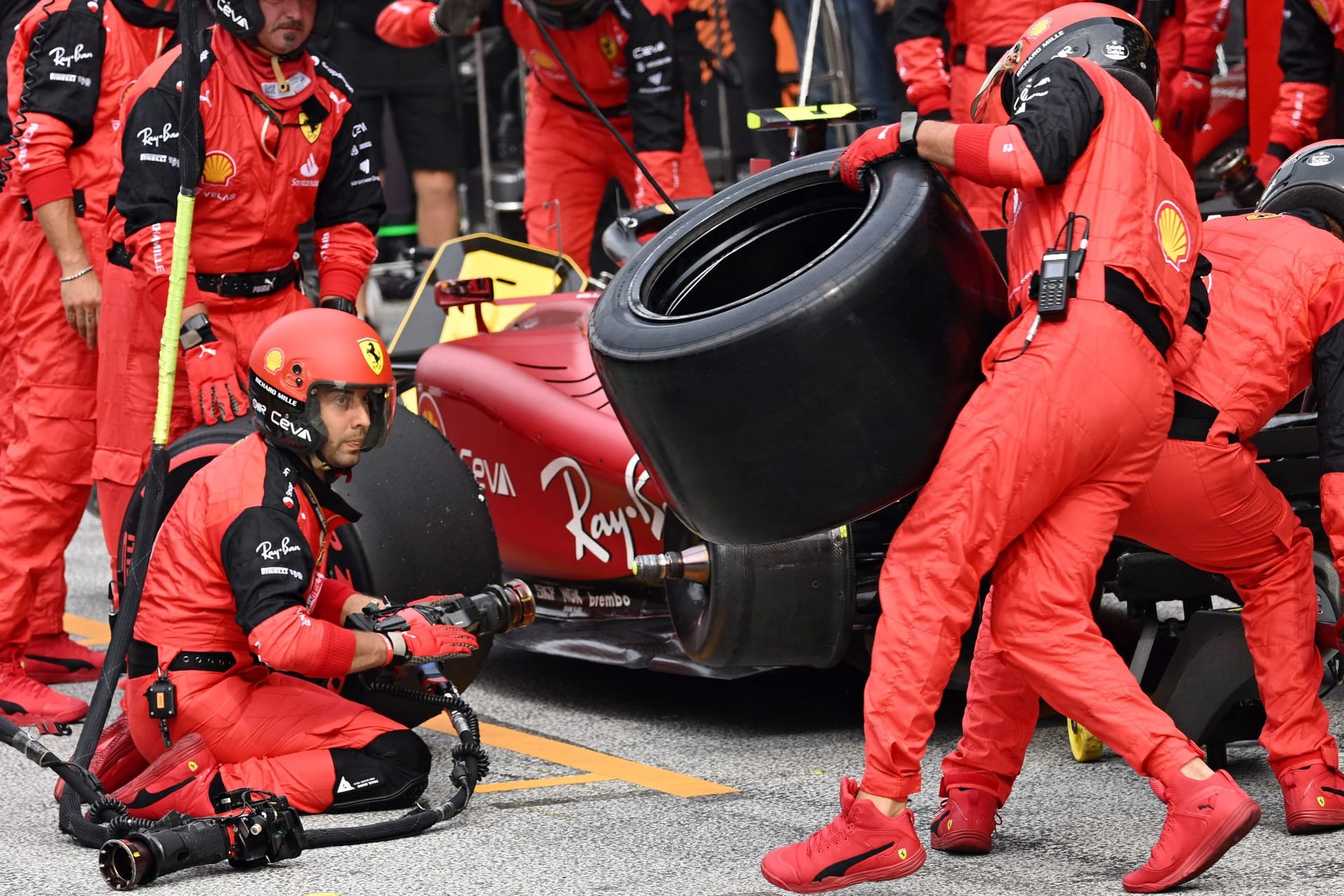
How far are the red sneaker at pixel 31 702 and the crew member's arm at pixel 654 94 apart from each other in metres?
3.06

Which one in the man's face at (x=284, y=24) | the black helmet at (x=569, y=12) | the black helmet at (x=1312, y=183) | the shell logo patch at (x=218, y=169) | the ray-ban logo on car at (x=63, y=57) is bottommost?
the black helmet at (x=1312, y=183)

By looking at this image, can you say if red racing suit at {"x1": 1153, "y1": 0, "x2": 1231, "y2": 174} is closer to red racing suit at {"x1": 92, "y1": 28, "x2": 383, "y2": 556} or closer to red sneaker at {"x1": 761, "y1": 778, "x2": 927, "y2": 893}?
red racing suit at {"x1": 92, "y1": 28, "x2": 383, "y2": 556}

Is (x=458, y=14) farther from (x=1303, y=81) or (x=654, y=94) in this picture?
(x=1303, y=81)

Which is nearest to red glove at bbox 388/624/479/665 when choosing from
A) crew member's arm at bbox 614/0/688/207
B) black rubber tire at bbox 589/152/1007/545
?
black rubber tire at bbox 589/152/1007/545

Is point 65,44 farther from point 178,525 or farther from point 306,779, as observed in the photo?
point 306,779

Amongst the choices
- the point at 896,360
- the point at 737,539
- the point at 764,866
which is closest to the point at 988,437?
the point at 896,360

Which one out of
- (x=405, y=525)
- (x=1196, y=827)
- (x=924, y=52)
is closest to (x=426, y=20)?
(x=924, y=52)

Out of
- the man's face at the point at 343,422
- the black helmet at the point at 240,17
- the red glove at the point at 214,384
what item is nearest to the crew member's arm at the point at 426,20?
the black helmet at the point at 240,17

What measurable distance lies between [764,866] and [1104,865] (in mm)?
722

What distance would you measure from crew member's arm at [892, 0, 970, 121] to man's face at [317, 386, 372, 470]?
10.7 feet

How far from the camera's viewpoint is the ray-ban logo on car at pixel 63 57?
227 inches

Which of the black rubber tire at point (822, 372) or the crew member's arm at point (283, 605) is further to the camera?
the crew member's arm at point (283, 605)

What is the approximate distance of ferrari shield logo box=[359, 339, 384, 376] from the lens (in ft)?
15.0

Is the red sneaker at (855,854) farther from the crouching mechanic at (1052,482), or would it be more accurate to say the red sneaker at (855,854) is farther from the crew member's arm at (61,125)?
the crew member's arm at (61,125)
